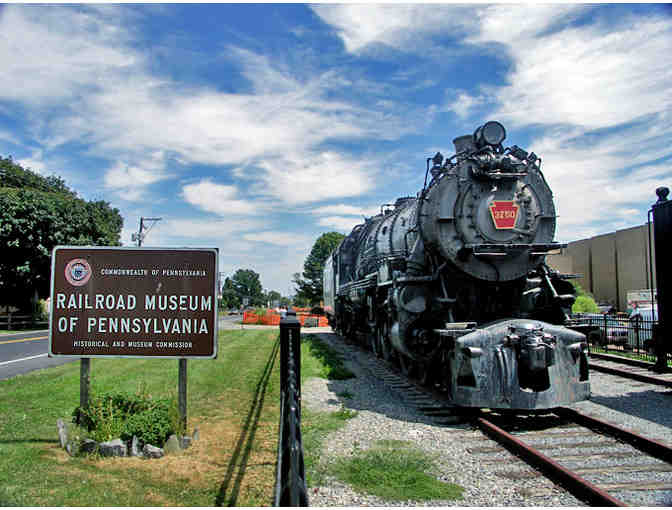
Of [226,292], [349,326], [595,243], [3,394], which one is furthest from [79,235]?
[226,292]

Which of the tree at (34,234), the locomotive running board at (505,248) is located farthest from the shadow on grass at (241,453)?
the tree at (34,234)

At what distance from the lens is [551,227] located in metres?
8.48

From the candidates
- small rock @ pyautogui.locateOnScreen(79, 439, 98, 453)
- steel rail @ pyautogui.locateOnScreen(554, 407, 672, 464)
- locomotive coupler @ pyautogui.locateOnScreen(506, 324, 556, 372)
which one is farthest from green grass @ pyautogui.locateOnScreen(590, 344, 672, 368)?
small rock @ pyautogui.locateOnScreen(79, 439, 98, 453)

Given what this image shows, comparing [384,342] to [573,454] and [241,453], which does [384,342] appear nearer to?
[573,454]

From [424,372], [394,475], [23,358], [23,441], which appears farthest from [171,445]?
[23,358]

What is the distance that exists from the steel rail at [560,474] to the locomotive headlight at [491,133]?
4482 millimetres

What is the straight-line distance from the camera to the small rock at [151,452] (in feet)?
18.7

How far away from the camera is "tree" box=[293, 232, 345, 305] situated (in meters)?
71.2

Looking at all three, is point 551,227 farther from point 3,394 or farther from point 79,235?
point 79,235

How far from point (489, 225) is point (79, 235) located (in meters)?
27.3

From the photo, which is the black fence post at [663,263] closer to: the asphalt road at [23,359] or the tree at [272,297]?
the asphalt road at [23,359]

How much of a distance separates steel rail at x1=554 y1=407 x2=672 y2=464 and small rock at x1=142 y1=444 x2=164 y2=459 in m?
5.29

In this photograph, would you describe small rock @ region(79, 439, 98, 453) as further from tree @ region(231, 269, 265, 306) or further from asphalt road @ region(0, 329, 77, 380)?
tree @ region(231, 269, 265, 306)

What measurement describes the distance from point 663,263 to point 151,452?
9.25 m
